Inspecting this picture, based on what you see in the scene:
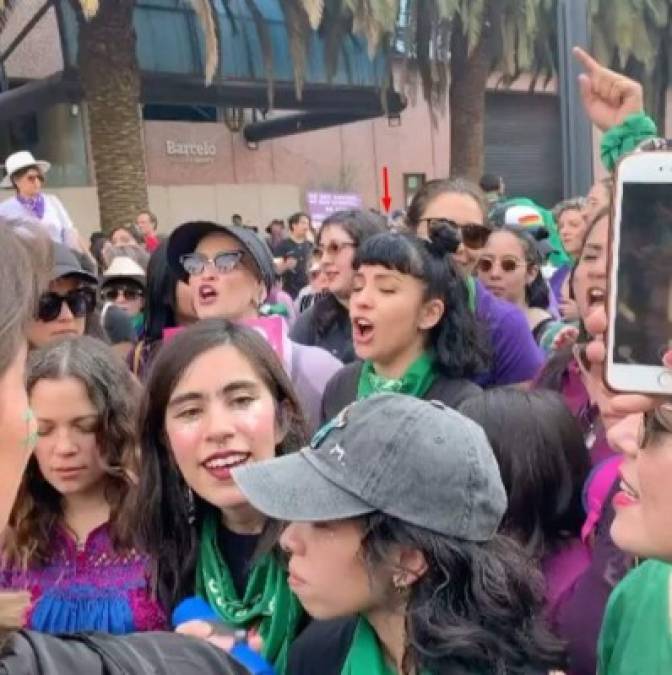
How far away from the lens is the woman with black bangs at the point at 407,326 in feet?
10.1

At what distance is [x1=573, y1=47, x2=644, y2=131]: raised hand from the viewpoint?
2.30m

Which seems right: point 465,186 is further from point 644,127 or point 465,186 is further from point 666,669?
point 666,669

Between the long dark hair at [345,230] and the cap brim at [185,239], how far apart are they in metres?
0.89

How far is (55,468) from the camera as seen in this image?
2264 mm

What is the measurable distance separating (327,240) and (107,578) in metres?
2.33

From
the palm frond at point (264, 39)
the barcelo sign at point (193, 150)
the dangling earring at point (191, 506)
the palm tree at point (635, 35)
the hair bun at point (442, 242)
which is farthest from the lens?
the barcelo sign at point (193, 150)

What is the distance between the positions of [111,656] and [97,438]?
4.25ft

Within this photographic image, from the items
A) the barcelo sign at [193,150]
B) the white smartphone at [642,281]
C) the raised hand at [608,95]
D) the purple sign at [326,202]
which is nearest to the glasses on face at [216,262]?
the raised hand at [608,95]

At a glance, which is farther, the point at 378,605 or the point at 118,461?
the point at 118,461

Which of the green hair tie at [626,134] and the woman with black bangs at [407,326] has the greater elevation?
the green hair tie at [626,134]

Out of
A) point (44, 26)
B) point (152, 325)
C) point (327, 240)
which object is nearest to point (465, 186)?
point (327, 240)

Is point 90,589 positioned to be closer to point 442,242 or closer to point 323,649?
point 323,649

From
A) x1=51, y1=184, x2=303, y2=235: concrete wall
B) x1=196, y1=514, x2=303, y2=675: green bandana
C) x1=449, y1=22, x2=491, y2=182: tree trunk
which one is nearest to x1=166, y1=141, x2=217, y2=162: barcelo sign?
x1=51, y1=184, x2=303, y2=235: concrete wall

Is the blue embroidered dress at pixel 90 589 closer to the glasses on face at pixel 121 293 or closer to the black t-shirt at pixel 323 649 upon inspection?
the black t-shirt at pixel 323 649
